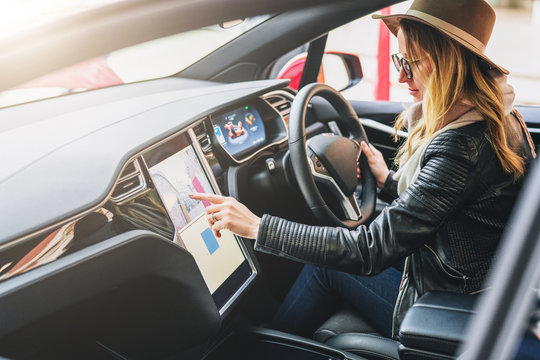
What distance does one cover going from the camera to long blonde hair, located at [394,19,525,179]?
1.06m

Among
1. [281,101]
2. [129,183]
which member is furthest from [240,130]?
[129,183]

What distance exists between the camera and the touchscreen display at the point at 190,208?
119 centimetres

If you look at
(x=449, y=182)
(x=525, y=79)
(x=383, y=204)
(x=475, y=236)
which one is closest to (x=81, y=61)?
(x=449, y=182)

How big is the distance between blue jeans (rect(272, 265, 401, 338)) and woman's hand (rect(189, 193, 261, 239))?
0.47 meters

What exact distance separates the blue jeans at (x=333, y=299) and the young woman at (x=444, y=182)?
0.17 metres

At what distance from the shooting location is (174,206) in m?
1.20

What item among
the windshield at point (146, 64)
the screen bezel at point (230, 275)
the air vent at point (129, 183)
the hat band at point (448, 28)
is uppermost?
the hat band at point (448, 28)

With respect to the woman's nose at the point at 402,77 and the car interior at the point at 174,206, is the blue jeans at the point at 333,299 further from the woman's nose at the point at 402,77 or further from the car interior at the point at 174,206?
the woman's nose at the point at 402,77

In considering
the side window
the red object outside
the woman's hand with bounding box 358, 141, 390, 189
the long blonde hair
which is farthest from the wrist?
the red object outside

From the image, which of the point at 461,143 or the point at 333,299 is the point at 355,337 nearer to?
the point at 333,299

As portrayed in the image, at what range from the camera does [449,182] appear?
1.02 m

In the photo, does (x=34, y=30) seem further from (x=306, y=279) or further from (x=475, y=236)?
(x=306, y=279)

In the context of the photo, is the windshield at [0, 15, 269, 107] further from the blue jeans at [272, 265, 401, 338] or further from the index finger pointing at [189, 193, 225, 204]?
the blue jeans at [272, 265, 401, 338]

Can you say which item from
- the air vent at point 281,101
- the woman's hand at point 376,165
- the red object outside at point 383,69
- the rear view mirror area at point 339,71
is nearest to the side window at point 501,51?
the red object outside at point 383,69
